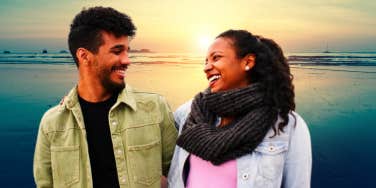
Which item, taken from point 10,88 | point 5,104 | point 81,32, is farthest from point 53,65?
point 81,32

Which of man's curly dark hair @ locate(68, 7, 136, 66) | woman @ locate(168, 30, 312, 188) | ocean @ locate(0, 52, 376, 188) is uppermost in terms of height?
man's curly dark hair @ locate(68, 7, 136, 66)

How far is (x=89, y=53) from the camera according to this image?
3.04m

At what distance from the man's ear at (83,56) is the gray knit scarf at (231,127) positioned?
2.86 ft

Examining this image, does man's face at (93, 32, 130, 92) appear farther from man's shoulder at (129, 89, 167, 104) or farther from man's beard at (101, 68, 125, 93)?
man's shoulder at (129, 89, 167, 104)

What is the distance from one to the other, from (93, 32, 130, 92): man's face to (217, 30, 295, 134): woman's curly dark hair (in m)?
0.69

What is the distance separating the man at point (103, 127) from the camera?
295cm

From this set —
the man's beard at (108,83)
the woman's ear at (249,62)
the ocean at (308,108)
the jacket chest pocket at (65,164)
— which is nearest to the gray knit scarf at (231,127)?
the woman's ear at (249,62)

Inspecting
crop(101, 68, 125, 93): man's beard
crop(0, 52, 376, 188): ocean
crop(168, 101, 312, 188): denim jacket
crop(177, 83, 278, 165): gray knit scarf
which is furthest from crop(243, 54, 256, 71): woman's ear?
crop(0, 52, 376, 188): ocean

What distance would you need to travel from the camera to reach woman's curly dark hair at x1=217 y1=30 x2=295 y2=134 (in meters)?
2.64

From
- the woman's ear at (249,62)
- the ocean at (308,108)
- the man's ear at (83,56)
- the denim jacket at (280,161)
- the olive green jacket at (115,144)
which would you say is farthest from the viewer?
the ocean at (308,108)

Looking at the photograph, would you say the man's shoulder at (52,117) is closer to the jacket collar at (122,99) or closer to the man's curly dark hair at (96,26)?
the jacket collar at (122,99)

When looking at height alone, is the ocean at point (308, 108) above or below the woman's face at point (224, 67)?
below

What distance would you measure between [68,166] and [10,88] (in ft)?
31.0

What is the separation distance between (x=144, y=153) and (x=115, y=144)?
21 cm
